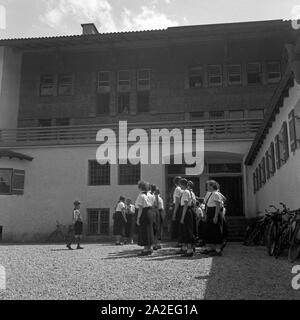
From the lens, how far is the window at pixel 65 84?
26.4m

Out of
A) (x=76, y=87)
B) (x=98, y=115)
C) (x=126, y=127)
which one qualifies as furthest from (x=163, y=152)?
(x=76, y=87)

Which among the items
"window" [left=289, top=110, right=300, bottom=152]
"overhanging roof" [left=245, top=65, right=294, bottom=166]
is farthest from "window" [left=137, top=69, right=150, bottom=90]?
"window" [left=289, top=110, right=300, bottom=152]

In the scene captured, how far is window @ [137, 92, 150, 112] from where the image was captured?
2577cm

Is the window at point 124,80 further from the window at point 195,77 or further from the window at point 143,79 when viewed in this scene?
the window at point 195,77

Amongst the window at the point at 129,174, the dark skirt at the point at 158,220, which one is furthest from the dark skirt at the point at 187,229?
the window at the point at 129,174

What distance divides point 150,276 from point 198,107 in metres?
18.9

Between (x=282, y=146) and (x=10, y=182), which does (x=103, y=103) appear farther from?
(x=282, y=146)

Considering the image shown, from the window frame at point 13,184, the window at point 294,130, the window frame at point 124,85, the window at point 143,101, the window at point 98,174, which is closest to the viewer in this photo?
the window at point 294,130

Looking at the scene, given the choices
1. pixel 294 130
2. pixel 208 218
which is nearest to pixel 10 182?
pixel 208 218

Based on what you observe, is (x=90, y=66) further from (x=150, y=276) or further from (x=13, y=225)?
(x=150, y=276)

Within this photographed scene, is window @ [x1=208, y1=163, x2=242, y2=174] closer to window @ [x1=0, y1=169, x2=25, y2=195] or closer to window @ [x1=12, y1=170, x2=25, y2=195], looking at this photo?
window @ [x1=12, y1=170, x2=25, y2=195]

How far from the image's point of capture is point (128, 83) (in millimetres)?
26031

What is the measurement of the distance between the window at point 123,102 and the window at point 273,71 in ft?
27.7

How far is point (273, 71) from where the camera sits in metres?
24.8
